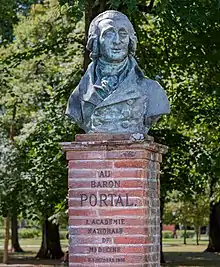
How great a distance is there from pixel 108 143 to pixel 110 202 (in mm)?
608

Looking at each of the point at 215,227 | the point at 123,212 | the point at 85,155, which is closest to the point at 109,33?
the point at 85,155

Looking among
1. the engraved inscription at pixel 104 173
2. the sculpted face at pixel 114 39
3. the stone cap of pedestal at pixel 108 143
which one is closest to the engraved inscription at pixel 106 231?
the engraved inscription at pixel 104 173

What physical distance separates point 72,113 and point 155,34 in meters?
10.3

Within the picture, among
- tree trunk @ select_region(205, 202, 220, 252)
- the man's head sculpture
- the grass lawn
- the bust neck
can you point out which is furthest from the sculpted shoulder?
tree trunk @ select_region(205, 202, 220, 252)

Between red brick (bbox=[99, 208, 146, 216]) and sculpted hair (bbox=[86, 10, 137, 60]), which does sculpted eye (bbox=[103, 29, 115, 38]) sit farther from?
red brick (bbox=[99, 208, 146, 216])

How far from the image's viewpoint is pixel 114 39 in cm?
780

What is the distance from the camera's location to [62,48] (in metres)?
19.1

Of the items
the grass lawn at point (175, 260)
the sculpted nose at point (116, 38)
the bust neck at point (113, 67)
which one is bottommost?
the grass lawn at point (175, 260)

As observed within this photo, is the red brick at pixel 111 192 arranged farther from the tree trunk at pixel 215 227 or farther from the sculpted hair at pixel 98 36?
the tree trunk at pixel 215 227

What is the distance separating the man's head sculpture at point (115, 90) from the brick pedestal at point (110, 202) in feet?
0.74

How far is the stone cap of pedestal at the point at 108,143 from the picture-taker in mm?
7418

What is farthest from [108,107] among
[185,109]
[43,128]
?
[43,128]

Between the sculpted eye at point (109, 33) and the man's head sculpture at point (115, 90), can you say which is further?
the sculpted eye at point (109, 33)

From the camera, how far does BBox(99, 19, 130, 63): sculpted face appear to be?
25.6 ft
